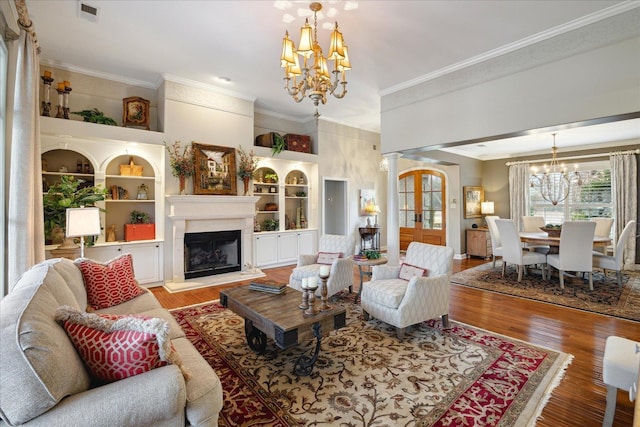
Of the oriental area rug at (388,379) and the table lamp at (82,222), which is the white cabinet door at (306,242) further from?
the table lamp at (82,222)

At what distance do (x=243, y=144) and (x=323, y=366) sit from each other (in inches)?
172

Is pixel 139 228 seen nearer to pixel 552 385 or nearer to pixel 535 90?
pixel 552 385

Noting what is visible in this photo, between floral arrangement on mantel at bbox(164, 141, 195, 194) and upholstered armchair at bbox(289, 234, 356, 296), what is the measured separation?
2.42 metres

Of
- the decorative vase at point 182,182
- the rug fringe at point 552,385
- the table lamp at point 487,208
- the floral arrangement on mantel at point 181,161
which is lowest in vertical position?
the rug fringe at point 552,385

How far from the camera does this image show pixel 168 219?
488 centimetres

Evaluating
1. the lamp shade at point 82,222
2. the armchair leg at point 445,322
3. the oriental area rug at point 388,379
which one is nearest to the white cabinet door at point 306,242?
the oriental area rug at point 388,379

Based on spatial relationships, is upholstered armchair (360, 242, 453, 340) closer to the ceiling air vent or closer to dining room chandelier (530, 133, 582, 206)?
the ceiling air vent

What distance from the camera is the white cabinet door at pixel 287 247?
251 inches

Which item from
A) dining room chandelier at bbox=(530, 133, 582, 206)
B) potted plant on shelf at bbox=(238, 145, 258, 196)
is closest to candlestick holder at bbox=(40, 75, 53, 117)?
potted plant on shelf at bbox=(238, 145, 258, 196)

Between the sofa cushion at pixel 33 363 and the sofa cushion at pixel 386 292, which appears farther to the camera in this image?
the sofa cushion at pixel 386 292

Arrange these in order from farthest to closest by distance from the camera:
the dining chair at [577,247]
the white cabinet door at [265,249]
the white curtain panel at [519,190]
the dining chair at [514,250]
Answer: the white curtain panel at [519,190] → the white cabinet door at [265,249] → the dining chair at [514,250] → the dining chair at [577,247]

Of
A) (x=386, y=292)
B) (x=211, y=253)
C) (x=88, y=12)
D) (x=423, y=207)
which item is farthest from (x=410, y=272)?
(x=423, y=207)

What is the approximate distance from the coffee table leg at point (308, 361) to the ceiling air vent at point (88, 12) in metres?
3.92

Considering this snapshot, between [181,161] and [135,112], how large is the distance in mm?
1006
